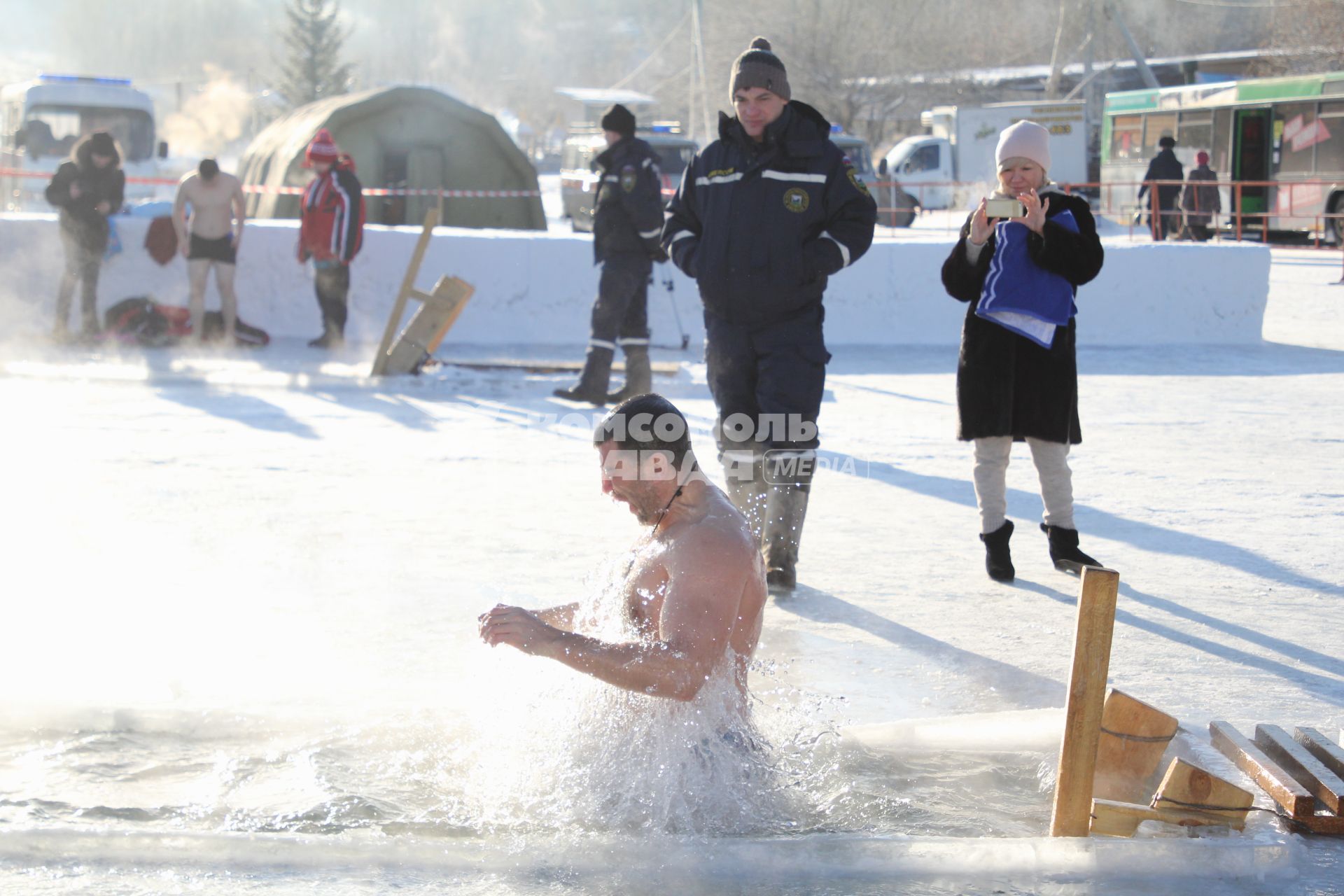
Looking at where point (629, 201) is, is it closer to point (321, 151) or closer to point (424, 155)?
point (321, 151)

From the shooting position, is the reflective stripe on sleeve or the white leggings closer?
the reflective stripe on sleeve

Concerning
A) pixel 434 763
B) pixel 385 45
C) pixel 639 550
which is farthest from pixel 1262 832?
pixel 385 45

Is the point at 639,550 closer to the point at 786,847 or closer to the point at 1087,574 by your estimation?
the point at 786,847

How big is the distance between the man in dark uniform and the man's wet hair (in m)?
5.27

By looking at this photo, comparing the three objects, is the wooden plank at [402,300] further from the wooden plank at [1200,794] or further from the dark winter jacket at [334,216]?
the wooden plank at [1200,794]

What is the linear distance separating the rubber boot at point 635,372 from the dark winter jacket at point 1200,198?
16714 millimetres

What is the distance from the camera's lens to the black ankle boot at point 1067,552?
520 cm

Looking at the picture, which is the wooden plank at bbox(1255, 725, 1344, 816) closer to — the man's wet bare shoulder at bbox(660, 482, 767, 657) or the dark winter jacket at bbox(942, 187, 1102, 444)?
the man's wet bare shoulder at bbox(660, 482, 767, 657)

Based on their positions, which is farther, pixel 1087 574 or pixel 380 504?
pixel 380 504

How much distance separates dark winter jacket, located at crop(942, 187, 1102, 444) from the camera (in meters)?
4.92

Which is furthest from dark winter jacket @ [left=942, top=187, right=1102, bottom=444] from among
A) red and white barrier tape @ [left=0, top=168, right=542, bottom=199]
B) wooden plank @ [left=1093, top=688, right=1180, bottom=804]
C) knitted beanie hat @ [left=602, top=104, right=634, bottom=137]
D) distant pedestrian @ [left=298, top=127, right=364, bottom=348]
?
red and white barrier tape @ [left=0, top=168, right=542, bottom=199]

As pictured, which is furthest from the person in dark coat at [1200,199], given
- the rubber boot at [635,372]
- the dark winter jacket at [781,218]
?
the dark winter jacket at [781,218]

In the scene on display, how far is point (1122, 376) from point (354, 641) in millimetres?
7368

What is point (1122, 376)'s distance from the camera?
10.3m
